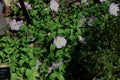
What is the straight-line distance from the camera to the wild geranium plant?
4.04 meters

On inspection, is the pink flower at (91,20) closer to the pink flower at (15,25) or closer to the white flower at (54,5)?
the white flower at (54,5)

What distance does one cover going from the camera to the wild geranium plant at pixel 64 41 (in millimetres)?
4043

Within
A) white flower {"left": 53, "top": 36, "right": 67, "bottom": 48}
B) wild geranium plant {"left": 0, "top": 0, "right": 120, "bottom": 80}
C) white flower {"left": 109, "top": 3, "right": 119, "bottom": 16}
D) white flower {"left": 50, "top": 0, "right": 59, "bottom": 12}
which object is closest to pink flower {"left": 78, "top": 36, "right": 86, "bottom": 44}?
wild geranium plant {"left": 0, "top": 0, "right": 120, "bottom": 80}

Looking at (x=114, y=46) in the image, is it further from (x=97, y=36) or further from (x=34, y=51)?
(x=34, y=51)

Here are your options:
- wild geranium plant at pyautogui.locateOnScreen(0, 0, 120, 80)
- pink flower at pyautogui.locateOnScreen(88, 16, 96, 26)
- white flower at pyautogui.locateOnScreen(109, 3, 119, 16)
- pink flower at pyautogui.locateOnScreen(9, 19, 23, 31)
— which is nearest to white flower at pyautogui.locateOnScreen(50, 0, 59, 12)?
wild geranium plant at pyautogui.locateOnScreen(0, 0, 120, 80)

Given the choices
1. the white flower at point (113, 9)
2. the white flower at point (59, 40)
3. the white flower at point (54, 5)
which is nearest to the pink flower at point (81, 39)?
the white flower at point (59, 40)

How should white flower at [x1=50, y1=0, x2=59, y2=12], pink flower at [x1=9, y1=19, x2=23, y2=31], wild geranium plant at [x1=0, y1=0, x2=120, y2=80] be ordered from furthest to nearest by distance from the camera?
white flower at [x1=50, y1=0, x2=59, y2=12], pink flower at [x1=9, y1=19, x2=23, y2=31], wild geranium plant at [x1=0, y1=0, x2=120, y2=80]

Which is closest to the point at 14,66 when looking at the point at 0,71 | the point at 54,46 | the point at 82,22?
the point at 0,71

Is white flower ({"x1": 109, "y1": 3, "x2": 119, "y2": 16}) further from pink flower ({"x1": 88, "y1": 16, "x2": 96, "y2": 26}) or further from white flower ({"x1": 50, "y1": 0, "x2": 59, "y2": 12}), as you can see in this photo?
white flower ({"x1": 50, "y1": 0, "x2": 59, "y2": 12})

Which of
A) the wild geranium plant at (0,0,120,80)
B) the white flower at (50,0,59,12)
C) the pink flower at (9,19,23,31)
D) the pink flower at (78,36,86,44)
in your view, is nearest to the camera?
the wild geranium plant at (0,0,120,80)

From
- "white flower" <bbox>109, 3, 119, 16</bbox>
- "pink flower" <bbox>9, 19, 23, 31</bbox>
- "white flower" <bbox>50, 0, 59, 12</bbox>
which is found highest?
"white flower" <bbox>50, 0, 59, 12</bbox>

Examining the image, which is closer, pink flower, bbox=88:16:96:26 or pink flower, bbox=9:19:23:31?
pink flower, bbox=88:16:96:26

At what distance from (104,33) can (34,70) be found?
0.88m

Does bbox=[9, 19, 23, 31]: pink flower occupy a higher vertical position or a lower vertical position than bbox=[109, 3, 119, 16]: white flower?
lower
